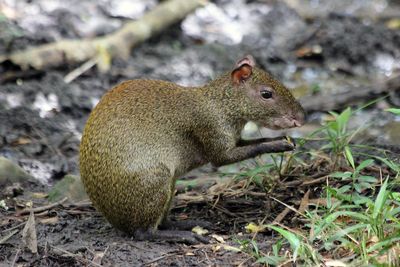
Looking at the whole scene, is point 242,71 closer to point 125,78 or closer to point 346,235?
point 346,235

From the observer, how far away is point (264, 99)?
18.8ft

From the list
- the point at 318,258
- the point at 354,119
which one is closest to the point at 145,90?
the point at 318,258

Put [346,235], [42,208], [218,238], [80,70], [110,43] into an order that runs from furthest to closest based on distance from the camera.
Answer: [110,43]
[80,70]
[42,208]
[218,238]
[346,235]

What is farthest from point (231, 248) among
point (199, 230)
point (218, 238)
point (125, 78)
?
point (125, 78)

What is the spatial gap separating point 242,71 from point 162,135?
818 millimetres

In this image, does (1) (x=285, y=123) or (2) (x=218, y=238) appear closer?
(2) (x=218, y=238)

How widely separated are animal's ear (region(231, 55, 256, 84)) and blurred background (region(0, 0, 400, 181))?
1.82 meters

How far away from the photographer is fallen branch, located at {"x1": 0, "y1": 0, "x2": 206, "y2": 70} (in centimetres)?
874

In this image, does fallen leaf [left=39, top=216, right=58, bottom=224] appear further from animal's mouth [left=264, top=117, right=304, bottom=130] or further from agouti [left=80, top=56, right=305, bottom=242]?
animal's mouth [left=264, top=117, right=304, bottom=130]

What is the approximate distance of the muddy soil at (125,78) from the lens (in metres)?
4.93

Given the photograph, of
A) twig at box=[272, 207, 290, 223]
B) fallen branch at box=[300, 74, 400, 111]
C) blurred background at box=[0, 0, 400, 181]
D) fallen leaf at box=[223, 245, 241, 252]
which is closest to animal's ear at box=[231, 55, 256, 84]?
twig at box=[272, 207, 290, 223]

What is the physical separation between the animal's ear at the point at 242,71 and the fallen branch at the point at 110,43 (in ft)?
11.8

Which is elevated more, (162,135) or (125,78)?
(162,135)

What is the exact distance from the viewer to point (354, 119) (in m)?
8.27
